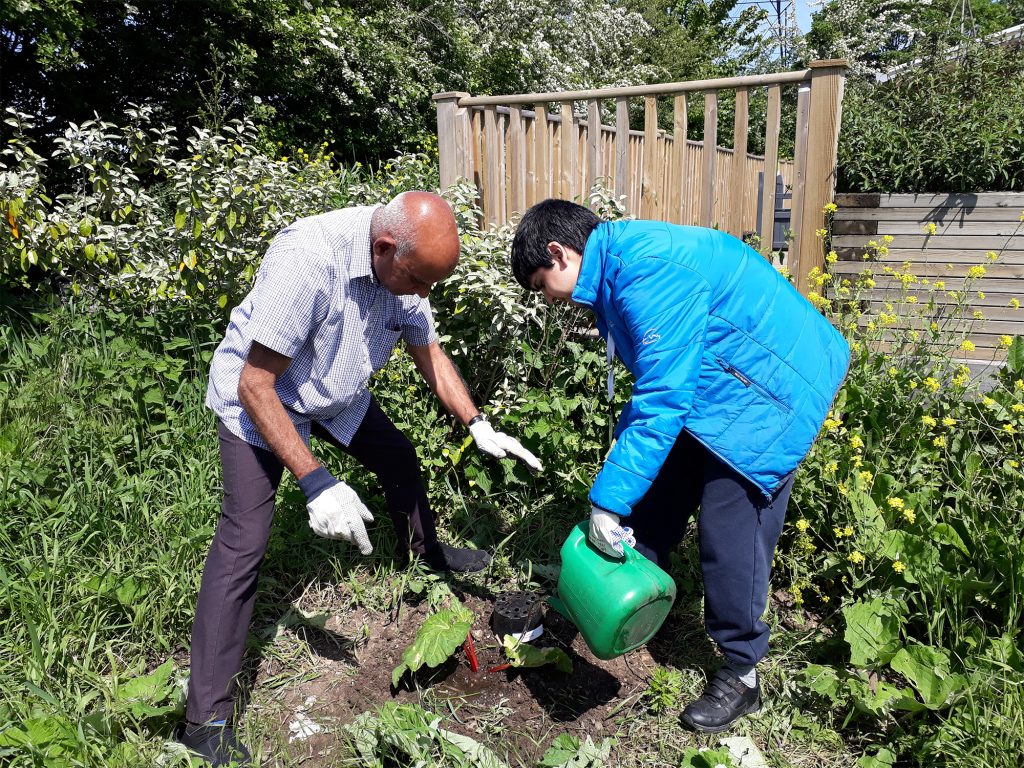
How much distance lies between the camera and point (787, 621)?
2570 millimetres

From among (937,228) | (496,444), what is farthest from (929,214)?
(496,444)

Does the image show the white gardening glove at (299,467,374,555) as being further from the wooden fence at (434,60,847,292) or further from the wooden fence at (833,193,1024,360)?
the wooden fence at (833,193,1024,360)

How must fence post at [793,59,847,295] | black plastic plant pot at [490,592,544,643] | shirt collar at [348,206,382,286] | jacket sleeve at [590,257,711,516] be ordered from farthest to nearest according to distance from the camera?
1. fence post at [793,59,847,295]
2. black plastic plant pot at [490,592,544,643]
3. shirt collar at [348,206,382,286]
4. jacket sleeve at [590,257,711,516]

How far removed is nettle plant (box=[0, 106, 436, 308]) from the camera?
3613 mm

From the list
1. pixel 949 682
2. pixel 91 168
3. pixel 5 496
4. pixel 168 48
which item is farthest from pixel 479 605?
pixel 168 48

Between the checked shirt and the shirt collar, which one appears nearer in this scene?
the checked shirt

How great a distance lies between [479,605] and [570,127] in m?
2.75

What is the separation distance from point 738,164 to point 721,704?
2.51m

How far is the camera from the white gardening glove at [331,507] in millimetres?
1948

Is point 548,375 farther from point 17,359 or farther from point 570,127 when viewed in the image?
point 17,359

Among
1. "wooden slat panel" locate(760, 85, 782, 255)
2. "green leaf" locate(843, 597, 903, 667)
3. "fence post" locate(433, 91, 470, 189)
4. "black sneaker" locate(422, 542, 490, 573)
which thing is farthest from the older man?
"fence post" locate(433, 91, 470, 189)

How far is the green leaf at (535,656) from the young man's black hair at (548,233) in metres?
1.26

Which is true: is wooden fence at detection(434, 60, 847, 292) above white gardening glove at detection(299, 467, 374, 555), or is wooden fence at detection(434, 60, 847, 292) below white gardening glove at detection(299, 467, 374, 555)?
above

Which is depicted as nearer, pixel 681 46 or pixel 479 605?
pixel 479 605
